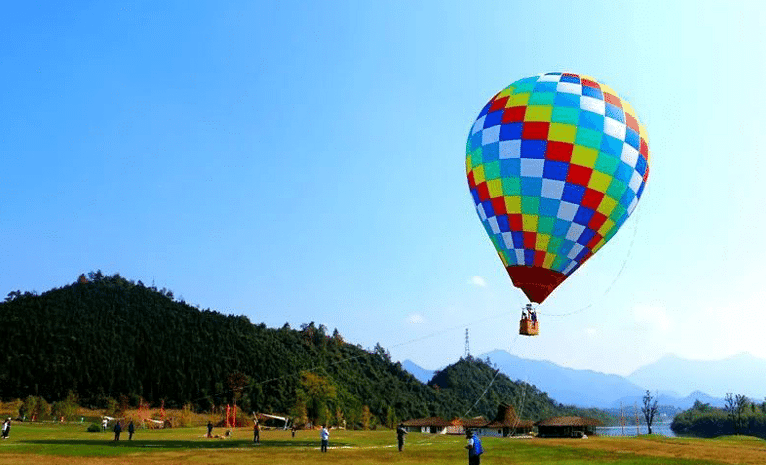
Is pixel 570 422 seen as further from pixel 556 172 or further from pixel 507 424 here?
pixel 556 172

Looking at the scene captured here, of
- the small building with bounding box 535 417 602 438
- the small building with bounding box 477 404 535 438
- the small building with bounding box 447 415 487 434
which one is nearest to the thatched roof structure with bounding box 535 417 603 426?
the small building with bounding box 535 417 602 438

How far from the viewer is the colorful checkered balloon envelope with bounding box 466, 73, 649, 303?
1242 inches

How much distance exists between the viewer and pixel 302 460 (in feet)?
101

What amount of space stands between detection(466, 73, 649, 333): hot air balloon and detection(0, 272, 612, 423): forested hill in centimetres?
9431

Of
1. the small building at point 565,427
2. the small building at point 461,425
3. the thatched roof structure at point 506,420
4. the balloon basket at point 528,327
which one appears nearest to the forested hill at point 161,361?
the small building at point 461,425

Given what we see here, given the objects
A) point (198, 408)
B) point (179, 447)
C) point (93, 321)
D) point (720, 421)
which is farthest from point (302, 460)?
point (720, 421)

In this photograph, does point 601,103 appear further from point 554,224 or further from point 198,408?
point 198,408

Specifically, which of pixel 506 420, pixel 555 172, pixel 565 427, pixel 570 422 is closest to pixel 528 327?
pixel 555 172

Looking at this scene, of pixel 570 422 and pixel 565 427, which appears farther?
pixel 565 427

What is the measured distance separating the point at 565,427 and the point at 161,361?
372 ft

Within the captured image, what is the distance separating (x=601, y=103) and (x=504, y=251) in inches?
359

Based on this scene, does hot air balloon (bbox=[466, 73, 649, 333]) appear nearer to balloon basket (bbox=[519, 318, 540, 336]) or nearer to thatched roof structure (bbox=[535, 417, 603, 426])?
balloon basket (bbox=[519, 318, 540, 336])

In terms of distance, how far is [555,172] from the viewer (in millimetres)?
31453

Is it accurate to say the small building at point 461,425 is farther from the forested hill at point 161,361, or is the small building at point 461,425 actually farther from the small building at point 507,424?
the forested hill at point 161,361
